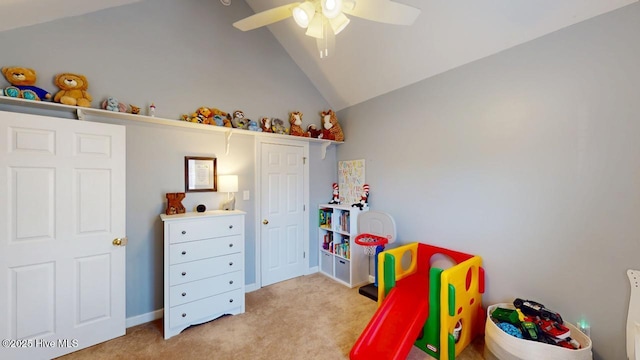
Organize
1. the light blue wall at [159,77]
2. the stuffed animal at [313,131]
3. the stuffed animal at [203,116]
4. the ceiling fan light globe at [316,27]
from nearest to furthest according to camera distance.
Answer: the ceiling fan light globe at [316,27]
the light blue wall at [159,77]
the stuffed animal at [203,116]
the stuffed animal at [313,131]

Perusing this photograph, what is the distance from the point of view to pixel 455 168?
7.87 ft

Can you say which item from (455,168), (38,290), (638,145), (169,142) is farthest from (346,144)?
(38,290)

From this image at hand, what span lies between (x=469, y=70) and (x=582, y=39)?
0.73m

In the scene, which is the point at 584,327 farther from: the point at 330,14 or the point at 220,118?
the point at 220,118

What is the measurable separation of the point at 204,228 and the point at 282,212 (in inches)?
45.6

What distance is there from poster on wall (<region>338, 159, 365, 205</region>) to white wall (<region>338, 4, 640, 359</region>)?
0.88 metres

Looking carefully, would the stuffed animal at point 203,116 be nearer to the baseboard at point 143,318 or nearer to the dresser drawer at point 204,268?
the dresser drawer at point 204,268

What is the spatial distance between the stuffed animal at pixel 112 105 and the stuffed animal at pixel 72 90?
11cm

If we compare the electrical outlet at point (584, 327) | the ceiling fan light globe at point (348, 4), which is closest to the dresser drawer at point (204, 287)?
the ceiling fan light globe at point (348, 4)

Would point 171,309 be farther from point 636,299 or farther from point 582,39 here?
point 582,39

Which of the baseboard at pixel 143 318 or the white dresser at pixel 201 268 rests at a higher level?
the white dresser at pixel 201 268

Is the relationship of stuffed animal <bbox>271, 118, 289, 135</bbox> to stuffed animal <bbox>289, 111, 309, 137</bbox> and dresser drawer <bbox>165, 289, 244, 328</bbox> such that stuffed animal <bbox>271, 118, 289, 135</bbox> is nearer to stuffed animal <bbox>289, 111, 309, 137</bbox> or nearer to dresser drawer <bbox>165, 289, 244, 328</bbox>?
stuffed animal <bbox>289, 111, 309, 137</bbox>

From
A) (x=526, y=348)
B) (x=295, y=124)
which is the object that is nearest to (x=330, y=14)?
(x=295, y=124)

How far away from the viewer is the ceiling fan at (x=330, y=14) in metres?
1.45
